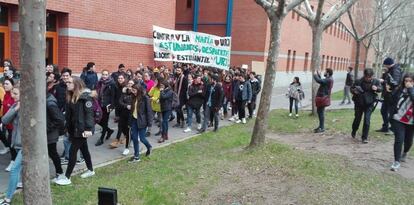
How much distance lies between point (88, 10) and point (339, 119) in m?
9.48

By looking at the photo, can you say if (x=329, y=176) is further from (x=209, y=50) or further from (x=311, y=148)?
(x=209, y=50)

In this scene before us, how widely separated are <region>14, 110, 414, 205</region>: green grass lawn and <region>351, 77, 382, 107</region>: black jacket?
196 centimetres

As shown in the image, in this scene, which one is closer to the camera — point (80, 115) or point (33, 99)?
point (33, 99)

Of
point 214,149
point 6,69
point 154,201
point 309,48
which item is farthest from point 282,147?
point 309,48

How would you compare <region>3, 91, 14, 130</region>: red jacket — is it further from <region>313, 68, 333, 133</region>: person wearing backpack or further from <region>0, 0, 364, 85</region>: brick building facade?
<region>313, 68, 333, 133</region>: person wearing backpack

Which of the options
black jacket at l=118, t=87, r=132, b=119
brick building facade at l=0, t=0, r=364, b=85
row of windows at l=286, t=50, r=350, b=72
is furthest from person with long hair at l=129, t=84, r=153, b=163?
row of windows at l=286, t=50, r=350, b=72

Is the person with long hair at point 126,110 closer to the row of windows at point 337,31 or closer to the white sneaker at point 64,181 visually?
the white sneaker at point 64,181

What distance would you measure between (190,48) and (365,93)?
8.54m

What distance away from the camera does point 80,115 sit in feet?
19.8

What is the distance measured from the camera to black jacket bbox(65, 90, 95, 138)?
237 inches

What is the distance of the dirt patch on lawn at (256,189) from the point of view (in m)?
5.27

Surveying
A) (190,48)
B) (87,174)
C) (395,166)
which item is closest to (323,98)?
(395,166)

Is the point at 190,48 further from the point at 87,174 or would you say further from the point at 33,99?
the point at 33,99

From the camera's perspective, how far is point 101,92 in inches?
356
